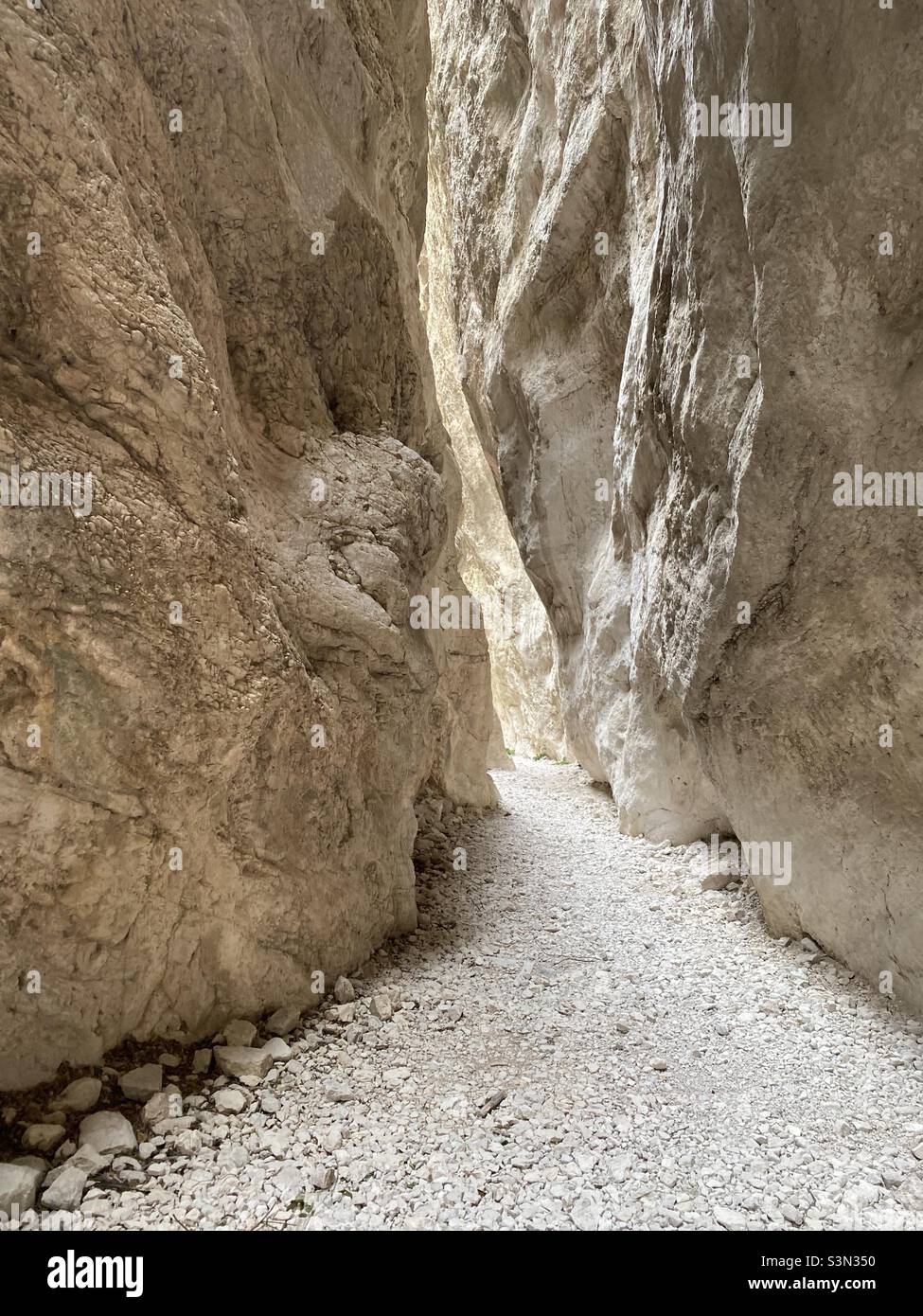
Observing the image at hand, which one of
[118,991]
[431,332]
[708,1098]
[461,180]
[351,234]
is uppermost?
[431,332]

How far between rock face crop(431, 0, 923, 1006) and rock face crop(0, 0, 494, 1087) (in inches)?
95.7

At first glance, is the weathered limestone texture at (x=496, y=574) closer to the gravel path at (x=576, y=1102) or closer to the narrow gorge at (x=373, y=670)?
the narrow gorge at (x=373, y=670)

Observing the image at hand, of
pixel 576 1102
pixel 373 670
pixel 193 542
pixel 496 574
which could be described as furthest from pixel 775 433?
pixel 496 574

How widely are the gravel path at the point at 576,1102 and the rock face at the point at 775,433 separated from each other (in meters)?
0.73

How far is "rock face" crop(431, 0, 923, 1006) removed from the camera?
3.80 metres

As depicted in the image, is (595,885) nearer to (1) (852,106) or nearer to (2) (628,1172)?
(2) (628,1172)

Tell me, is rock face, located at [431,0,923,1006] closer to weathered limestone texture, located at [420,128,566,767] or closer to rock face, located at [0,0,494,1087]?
rock face, located at [0,0,494,1087]

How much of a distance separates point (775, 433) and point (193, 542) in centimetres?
→ 360

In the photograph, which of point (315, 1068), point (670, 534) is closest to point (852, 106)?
point (670, 534)

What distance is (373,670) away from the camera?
5051 mm

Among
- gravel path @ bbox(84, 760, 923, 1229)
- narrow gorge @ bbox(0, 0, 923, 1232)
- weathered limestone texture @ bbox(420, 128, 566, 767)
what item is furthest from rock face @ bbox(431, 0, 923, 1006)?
weathered limestone texture @ bbox(420, 128, 566, 767)

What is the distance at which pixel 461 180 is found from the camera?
1302cm

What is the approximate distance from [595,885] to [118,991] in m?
4.67

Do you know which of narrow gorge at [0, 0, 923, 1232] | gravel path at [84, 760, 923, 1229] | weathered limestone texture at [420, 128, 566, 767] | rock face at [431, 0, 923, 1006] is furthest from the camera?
weathered limestone texture at [420, 128, 566, 767]
